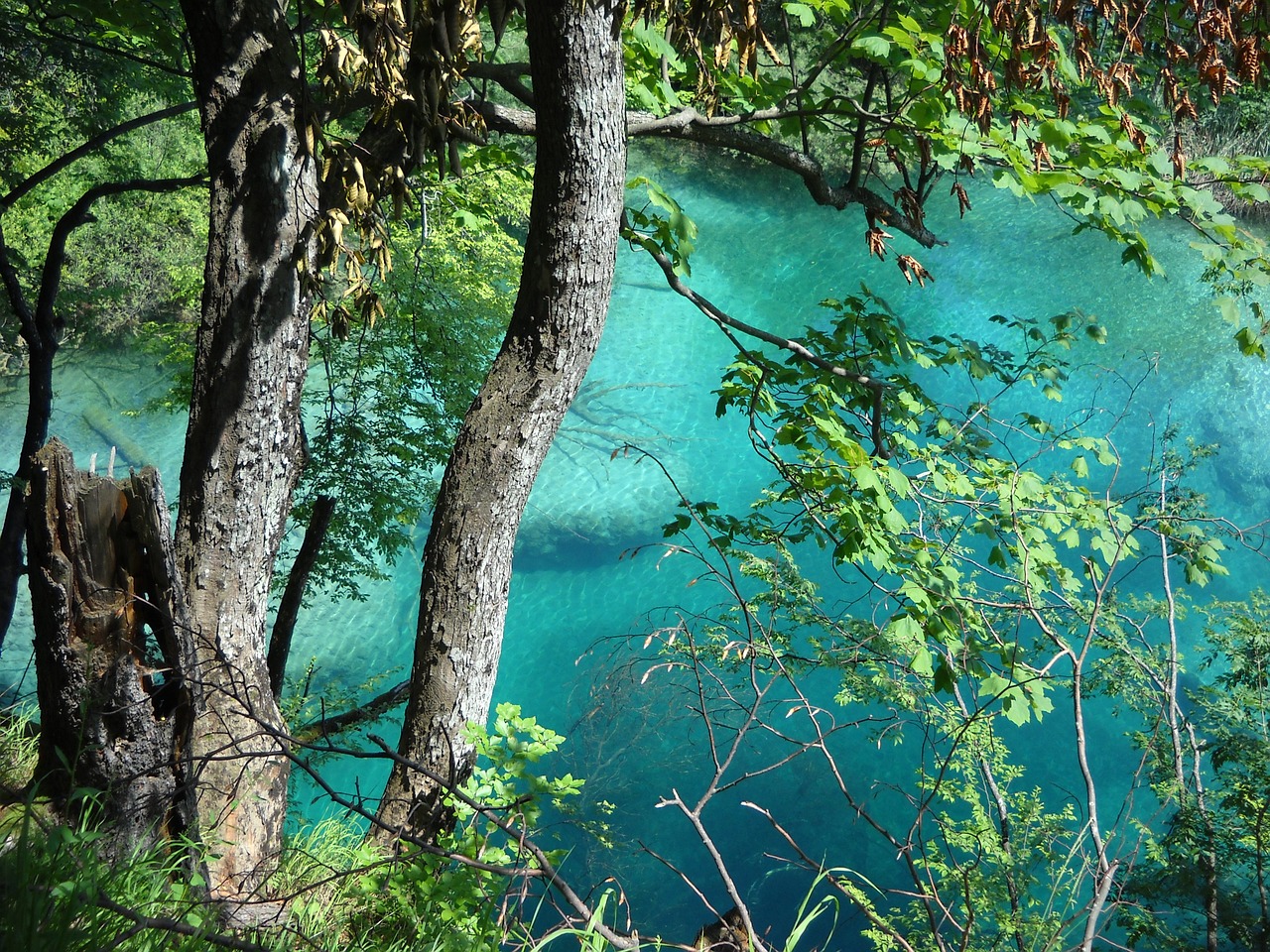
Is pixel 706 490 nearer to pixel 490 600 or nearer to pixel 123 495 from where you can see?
pixel 490 600

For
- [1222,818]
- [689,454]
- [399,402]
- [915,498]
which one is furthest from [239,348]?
[689,454]

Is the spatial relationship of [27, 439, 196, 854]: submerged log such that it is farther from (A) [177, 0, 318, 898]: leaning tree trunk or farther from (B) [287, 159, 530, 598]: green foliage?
(B) [287, 159, 530, 598]: green foliage

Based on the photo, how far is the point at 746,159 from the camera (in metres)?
14.6

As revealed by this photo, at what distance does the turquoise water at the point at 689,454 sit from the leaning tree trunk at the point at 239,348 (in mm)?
3703

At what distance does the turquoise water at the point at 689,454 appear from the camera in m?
7.48

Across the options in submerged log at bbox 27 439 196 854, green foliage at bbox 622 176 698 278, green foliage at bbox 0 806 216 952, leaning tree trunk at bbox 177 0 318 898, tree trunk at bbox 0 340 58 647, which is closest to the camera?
green foliage at bbox 0 806 216 952

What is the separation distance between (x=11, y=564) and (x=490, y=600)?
268 cm

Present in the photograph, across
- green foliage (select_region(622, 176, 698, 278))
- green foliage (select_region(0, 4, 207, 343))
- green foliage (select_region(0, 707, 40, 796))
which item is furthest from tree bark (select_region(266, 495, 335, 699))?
green foliage (select_region(0, 4, 207, 343))

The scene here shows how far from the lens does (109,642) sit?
1963mm

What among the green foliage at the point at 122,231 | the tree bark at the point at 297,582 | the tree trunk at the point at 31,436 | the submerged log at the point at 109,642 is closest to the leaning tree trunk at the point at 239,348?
the submerged log at the point at 109,642

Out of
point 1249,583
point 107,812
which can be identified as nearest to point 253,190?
point 107,812

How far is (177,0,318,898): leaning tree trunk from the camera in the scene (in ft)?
7.78

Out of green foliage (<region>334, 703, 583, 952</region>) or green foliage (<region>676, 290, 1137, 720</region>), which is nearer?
green foliage (<region>334, 703, 583, 952</region>)

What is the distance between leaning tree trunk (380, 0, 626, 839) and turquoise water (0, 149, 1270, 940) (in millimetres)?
3476
